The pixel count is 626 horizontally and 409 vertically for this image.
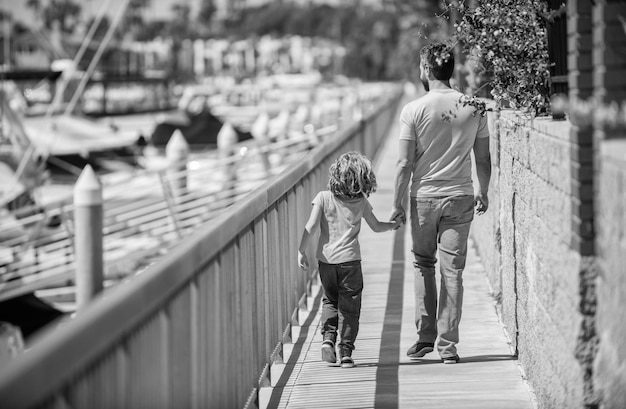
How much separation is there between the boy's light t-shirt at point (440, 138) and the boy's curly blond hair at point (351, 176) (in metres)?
0.33

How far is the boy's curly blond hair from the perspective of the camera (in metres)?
6.92

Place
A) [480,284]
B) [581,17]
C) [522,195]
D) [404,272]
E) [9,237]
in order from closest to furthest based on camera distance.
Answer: [581,17] → [522,195] → [480,284] → [404,272] → [9,237]

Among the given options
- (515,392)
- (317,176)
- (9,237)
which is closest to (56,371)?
(515,392)

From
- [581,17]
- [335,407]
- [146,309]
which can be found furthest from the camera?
[335,407]

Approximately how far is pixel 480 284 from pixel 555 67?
3.61 meters

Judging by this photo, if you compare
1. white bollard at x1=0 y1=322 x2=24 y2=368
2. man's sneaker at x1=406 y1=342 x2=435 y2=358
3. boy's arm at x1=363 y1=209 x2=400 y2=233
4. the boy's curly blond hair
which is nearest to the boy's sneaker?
man's sneaker at x1=406 y1=342 x2=435 y2=358

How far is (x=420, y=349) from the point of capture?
7398mm

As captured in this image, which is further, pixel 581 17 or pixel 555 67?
pixel 555 67

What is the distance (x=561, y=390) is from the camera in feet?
16.9

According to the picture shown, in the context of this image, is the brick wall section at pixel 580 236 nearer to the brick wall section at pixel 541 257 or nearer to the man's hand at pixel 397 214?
the brick wall section at pixel 541 257

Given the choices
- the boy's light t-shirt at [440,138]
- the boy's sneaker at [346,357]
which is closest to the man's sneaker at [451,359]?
the boy's sneaker at [346,357]

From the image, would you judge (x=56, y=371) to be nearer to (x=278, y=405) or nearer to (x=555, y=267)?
(x=555, y=267)

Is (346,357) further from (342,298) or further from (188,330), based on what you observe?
(188,330)

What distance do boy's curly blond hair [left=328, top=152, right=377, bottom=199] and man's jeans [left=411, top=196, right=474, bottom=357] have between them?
391 mm
